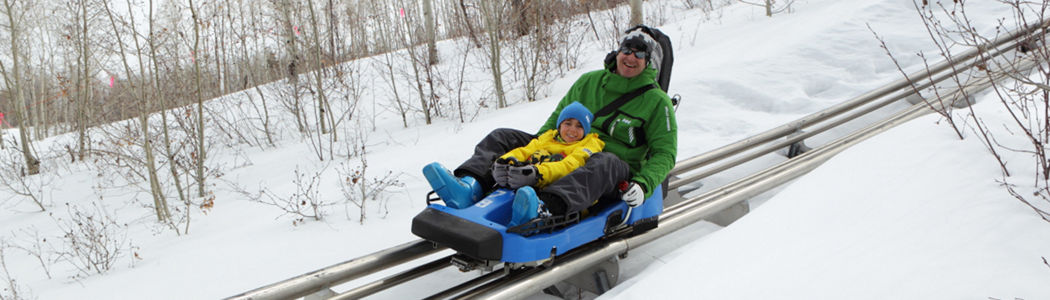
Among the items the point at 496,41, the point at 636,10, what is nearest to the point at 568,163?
the point at 496,41

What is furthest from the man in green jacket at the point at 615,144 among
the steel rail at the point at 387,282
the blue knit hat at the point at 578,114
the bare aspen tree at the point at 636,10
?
the bare aspen tree at the point at 636,10

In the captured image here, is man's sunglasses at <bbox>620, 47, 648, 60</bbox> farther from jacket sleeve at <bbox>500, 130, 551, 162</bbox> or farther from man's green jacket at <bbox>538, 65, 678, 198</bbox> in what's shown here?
jacket sleeve at <bbox>500, 130, 551, 162</bbox>

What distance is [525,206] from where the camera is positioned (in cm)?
286

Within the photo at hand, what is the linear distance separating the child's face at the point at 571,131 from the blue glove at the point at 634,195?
0.47 meters

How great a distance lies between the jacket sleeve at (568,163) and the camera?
3154 millimetres

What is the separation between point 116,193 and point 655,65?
25.7 feet

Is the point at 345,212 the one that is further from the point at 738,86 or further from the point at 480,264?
the point at 738,86

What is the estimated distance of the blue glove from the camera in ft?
10.4

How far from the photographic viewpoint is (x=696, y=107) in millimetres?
6605

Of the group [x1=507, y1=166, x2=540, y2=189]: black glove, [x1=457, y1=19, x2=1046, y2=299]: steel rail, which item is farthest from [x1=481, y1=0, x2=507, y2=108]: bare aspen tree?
[x1=507, y1=166, x2=540, y2=189]: black glove

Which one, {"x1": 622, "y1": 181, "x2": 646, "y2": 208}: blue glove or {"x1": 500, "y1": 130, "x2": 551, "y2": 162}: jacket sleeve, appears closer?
{"x1": 622, "y1": 181, "x2": 646, "y2": 208}: blue glove

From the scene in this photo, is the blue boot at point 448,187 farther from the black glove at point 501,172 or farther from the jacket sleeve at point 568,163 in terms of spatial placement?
the jacket sleeve at point 568,163

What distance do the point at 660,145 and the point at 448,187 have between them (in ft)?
4.34

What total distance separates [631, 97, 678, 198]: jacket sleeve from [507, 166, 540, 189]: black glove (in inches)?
24.3
